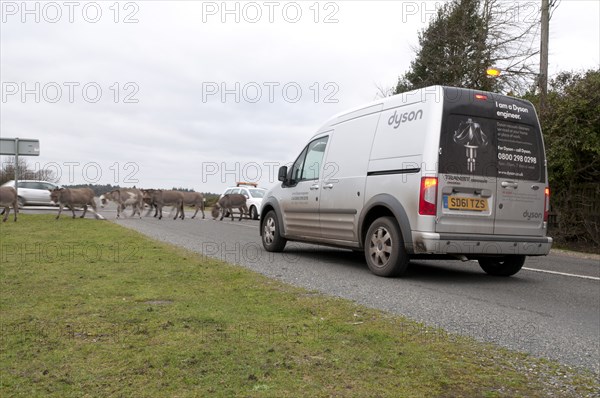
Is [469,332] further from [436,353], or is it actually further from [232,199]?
[232,199]

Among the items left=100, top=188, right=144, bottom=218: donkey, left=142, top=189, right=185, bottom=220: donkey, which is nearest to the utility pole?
left=142, top=189, right=185, bottom=220: donkey

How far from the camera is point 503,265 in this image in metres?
8.09

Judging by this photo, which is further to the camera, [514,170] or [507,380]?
[514,170]

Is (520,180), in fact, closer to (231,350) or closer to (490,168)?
(490,168)

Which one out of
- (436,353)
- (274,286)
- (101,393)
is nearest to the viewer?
(101,393)

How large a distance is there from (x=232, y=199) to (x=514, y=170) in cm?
1979

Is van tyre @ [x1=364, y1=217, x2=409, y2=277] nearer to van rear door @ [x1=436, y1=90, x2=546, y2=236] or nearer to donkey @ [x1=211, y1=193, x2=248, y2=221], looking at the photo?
van rear door @ [x1=436, y1=90, x2=546, y2=236]

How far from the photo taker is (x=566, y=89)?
45.8ft

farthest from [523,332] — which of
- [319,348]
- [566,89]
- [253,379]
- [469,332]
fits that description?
A: [566,89]

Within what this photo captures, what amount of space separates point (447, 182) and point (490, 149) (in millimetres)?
872

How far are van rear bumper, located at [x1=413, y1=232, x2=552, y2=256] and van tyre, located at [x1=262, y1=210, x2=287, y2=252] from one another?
3.89 m

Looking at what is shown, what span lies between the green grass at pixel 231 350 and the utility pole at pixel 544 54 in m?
12.2

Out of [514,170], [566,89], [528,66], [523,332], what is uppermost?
[528,66]

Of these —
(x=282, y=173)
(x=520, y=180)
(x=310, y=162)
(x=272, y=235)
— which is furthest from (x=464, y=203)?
(x=272, y=235)
